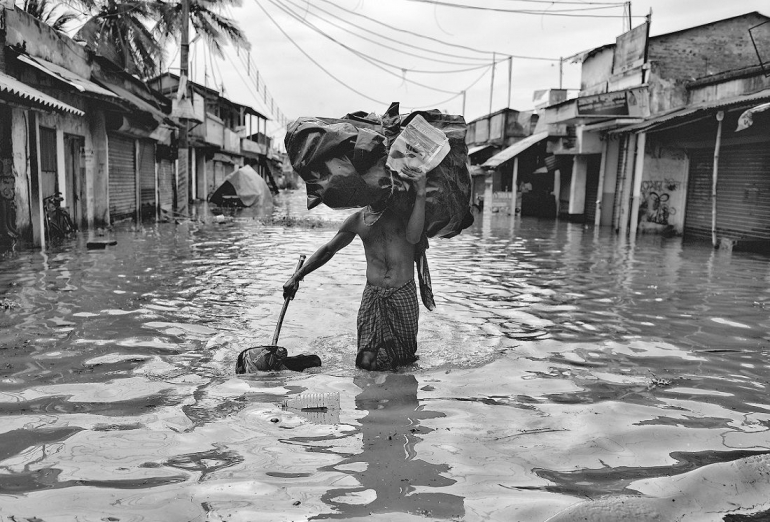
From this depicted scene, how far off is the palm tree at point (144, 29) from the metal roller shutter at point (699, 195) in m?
17.1

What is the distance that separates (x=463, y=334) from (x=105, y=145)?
536 inches

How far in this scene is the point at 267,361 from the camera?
4.61m

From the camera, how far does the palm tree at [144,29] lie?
24.1 metres

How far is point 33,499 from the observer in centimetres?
264

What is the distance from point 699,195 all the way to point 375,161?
1589cm

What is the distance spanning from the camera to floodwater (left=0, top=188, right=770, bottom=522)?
274 centimetres

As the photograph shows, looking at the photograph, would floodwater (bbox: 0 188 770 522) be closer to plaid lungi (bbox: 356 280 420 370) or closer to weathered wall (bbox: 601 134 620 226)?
plaid lungi (bbox: 356 280 420 370)

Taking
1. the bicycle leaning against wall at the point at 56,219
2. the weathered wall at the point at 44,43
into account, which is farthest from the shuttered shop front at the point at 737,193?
the weathered wall at the point at 44,43

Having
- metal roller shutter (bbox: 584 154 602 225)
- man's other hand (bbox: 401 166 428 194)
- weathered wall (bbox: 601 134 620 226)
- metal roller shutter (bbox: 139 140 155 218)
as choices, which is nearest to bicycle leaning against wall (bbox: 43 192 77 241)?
metal roller shutter (bbox: 139 140 155 218)

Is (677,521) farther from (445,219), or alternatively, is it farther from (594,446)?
(445,219)

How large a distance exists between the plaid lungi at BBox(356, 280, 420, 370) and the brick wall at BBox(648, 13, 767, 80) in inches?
734

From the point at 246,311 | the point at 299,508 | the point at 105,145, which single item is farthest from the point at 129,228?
the point at 299,508

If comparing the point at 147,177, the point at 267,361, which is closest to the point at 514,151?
the point at 147,177

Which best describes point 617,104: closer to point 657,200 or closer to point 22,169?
point 657,200
